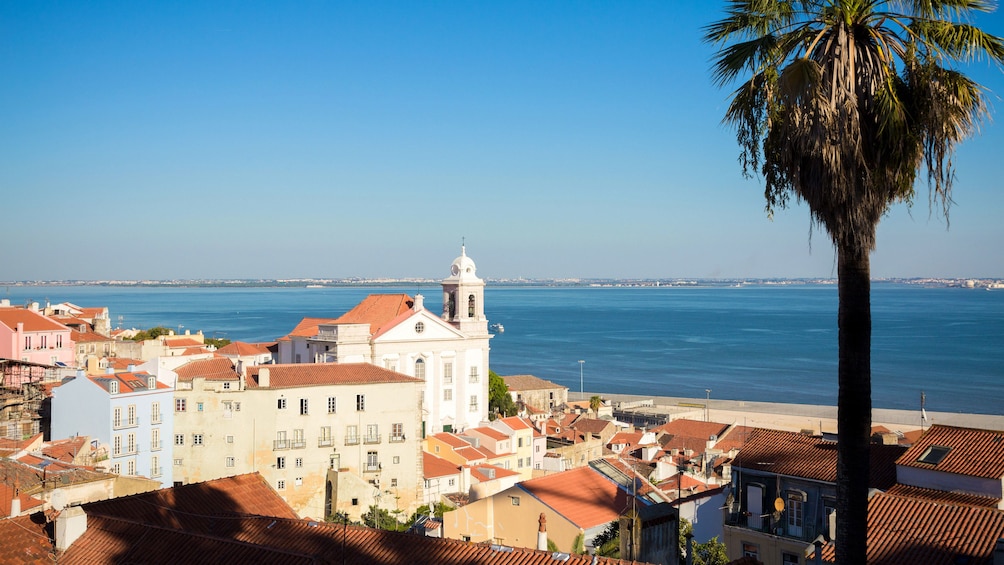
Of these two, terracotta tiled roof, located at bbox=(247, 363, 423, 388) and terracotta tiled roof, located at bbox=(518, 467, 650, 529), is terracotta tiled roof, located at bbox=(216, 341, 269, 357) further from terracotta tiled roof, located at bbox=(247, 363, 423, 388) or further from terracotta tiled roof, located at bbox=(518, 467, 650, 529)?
terracotta tiled roof, located at bbox=(518, 467, 650, 529)

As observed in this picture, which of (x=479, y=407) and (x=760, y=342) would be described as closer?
(x=479, y=407)

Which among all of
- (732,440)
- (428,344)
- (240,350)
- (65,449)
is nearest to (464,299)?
(428,344)

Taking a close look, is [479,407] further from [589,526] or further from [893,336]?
[893,336]

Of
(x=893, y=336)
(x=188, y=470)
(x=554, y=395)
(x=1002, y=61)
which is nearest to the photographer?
(x=1002, y=61)

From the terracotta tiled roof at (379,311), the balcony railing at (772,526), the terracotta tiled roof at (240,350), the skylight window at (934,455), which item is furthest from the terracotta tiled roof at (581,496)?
the terracotta tiled roof at (240,350)

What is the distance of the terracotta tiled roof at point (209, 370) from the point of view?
3734cm

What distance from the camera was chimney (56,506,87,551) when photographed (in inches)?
527

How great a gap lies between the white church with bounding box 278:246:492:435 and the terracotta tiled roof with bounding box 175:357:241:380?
16370 mm

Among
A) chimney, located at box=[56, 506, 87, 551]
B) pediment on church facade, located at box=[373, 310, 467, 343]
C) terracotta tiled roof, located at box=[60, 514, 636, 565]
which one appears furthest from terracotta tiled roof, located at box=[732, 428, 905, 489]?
pediment on church facade, located at box=[373, 310, 467, 343]

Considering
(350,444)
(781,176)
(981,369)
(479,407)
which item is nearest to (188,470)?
(350,444)

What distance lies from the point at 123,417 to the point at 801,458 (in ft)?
81.6

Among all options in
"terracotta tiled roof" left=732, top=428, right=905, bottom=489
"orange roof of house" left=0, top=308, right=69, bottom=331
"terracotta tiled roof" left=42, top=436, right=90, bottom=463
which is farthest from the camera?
"orange roof of house" left=0, top=308, right=69, bottom=331

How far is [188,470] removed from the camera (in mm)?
36000

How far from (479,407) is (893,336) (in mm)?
119444
